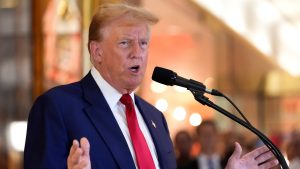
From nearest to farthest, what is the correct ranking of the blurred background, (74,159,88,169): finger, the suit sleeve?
(74,159,88,169): finger, the suit sleeve, the blurred background

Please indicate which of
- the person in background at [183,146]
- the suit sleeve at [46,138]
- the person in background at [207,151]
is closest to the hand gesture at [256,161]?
the suit sleeve at [46,138]

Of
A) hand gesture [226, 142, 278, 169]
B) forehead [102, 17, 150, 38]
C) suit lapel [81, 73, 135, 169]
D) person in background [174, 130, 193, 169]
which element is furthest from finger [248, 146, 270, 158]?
person in background [174, 130, 193, 169]

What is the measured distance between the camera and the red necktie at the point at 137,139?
10.8 feet

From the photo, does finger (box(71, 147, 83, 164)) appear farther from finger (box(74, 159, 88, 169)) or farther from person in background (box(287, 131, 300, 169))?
person in background (box(287, 131, 300, 169))

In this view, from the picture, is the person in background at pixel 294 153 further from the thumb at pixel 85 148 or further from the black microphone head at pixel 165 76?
the thumb at pixel 85 148

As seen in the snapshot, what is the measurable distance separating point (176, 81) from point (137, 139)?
0.30 meters

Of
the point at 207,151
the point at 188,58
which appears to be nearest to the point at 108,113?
the point at 207,151

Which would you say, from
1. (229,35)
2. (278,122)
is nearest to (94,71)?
(229,35)

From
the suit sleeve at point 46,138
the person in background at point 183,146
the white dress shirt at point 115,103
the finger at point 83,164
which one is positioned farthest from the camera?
the person in background at point 183,146

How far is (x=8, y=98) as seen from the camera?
268 inches

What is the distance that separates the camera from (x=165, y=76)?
316cm

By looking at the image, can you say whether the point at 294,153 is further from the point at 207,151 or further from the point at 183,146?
the point at 183,146

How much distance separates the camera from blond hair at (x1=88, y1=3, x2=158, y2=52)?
3.36m

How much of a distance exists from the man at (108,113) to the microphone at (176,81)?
155mm
